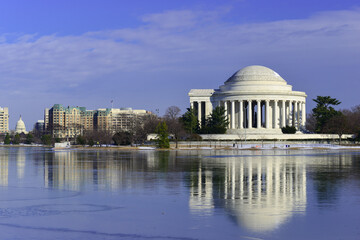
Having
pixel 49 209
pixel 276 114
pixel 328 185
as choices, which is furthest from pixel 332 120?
pixel 49 209

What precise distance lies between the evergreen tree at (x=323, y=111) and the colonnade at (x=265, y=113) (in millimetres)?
7019

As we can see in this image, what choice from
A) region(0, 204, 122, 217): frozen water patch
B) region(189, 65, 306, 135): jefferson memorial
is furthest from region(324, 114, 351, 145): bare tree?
region(0, 204, 122, 217): frozen water patch

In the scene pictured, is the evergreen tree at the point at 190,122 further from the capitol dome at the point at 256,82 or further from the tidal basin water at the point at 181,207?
the tidal basin water at the point at 181,207

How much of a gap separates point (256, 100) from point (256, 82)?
401 cm

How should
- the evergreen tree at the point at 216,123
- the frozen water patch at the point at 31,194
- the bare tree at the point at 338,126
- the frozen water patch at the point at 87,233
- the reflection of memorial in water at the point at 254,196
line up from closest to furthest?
the frozen water patch at the point at 87,233 < the reflection of memorial in water at the point at 254,196 < the frozen water patch at the point at 31,194 < the bare tree at the point at 338,126 < the evergreen tree at the point at 216,123

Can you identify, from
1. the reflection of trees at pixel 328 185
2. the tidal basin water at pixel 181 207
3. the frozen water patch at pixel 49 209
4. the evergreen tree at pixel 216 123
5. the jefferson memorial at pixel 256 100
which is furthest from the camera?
the jefferson memorial at pixel 256 100

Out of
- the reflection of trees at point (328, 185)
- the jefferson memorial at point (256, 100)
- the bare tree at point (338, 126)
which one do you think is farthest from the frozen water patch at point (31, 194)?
the jefferson memorial at point (256, 100)

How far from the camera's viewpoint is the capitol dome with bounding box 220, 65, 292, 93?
116938mm

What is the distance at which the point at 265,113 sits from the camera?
12038 centimetres

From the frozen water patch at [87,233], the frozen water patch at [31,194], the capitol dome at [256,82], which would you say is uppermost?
the capitol dome at [256,82]

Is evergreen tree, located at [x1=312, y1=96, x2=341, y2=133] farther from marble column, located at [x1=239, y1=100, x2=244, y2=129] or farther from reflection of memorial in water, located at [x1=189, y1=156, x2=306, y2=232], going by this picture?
reflection of memorial in water, located at [x1=189, y1=156, x2=306, y2=232]

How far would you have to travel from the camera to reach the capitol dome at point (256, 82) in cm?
11694

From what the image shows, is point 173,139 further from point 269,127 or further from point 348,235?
point 348,235

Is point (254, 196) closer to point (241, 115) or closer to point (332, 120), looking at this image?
point (332, 120)
